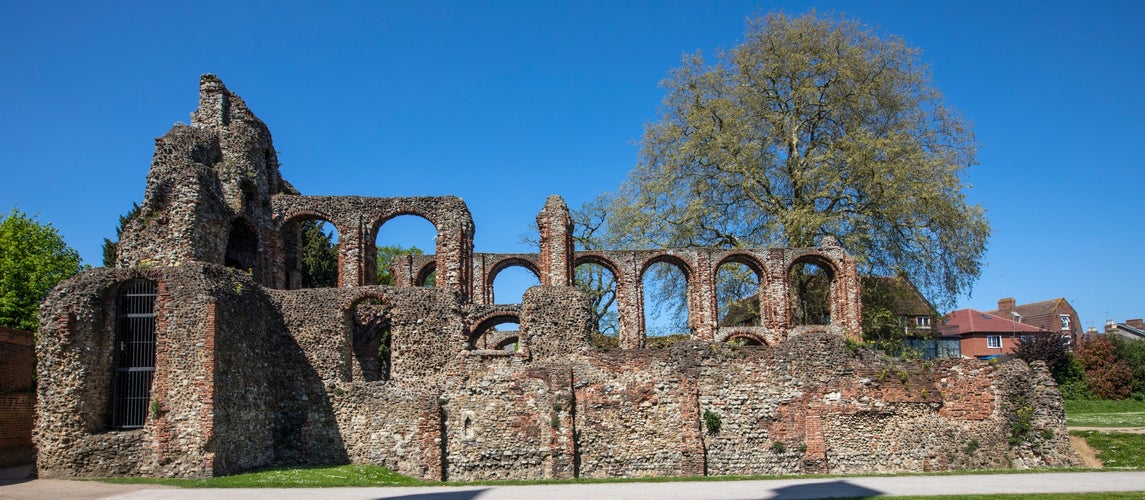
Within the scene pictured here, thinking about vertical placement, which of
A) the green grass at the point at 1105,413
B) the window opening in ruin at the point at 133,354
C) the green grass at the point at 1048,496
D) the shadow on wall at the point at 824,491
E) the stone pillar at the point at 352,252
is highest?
the stone pillar at the point at 352,252

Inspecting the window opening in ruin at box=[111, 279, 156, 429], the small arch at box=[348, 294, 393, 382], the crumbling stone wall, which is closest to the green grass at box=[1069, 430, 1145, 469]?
the small arch at box=[348, 294, 393, 382]

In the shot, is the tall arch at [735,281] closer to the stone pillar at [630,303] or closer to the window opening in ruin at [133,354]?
the stone pillar at [630,303]

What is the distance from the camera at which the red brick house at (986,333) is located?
6216 centimetres

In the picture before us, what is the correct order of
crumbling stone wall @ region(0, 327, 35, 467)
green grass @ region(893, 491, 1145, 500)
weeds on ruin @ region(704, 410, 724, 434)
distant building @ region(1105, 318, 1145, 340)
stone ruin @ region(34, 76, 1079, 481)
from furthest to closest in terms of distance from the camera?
distant building @ region(1105, 318, 1145, 340) < crumbling stone wall @ region(0, 327, 35, 467) < weeds on ruin @ region(704, 410, 724, 434) < stone ruin @ region(34, 76, 1079, 481) < green grass @ region(893, 491, 1145, 500)

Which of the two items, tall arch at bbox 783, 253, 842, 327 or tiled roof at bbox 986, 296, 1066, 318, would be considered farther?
tiled roof at bbox 986, 296, 1066, 318

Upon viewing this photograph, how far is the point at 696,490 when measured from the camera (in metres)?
16.6

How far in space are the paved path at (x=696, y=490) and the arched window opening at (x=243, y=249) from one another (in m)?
12.2

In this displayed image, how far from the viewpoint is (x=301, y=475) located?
20.6m

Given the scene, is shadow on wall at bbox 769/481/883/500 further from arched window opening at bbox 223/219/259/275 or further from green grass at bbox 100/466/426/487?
Result: arched window opening at bbox 223/219/259/275

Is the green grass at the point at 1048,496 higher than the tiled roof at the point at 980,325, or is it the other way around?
the tiled roof at the point at 980,325

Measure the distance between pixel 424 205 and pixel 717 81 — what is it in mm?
14802

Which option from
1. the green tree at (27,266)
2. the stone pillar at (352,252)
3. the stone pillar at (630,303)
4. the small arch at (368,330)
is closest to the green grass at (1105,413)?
the stone pillar at (630,303)

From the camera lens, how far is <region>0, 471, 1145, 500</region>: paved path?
51.2ft

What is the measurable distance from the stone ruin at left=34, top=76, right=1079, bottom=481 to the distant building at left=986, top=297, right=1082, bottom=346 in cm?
4983
